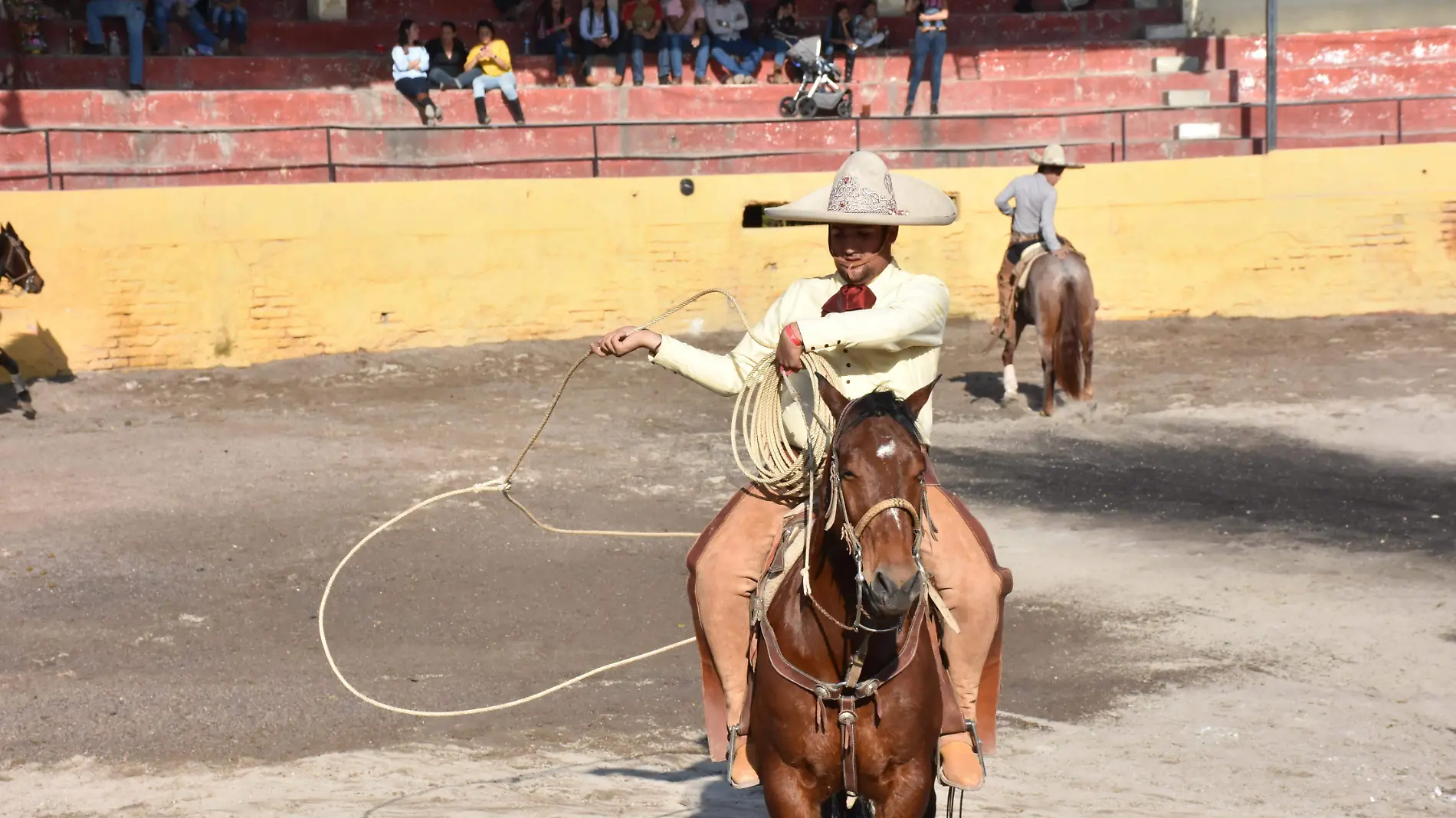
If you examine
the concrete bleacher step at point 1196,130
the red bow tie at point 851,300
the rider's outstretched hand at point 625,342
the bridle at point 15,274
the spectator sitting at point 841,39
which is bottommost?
the bridle at point 15,274

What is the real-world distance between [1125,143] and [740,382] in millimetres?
16219

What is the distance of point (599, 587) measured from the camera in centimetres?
1077

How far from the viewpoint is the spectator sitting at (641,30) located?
72.1 feet

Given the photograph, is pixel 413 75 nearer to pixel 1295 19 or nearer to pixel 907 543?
pixel 1295 19

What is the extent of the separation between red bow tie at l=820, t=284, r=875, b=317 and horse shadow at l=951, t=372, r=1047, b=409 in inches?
429

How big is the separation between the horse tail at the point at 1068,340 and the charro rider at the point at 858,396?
9.76m

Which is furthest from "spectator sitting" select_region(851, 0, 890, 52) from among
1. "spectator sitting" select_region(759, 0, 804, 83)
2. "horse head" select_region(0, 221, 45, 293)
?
"horse head" select_region(0, 221, 45, 293)

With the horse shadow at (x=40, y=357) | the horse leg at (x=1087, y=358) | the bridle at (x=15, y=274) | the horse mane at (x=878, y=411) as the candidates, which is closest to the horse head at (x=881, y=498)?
the horse mane at (x=878, y=411)

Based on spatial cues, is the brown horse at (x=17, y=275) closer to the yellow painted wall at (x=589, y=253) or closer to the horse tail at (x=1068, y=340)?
the yellow painted wall at (x=589, y=253)

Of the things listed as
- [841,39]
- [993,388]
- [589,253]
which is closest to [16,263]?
[589,253]

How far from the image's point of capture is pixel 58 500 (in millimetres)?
12672

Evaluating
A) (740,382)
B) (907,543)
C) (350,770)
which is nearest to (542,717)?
(350,770)

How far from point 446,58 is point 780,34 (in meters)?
4.49

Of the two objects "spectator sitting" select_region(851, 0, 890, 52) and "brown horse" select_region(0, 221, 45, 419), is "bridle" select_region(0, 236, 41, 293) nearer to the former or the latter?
"brown horse" select_region(0, 221, 45, 419)
